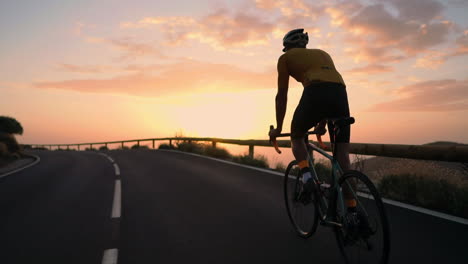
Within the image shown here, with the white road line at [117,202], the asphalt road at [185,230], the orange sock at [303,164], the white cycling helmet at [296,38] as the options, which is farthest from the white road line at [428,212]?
the white road line at [117,202]

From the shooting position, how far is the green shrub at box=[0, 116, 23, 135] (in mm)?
38406

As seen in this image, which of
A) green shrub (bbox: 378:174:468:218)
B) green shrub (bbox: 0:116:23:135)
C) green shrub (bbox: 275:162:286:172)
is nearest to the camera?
Answer: green shrub (bbox: 378:174:468:218)

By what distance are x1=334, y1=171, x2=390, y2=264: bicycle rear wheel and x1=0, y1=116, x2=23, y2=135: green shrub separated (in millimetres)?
41059

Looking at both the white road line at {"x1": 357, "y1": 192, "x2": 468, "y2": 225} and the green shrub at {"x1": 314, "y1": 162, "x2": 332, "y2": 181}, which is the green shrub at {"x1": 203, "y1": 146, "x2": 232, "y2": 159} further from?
the white road line at {"x1": 357, "y1": 192, "x2": 468, "y2": 225}

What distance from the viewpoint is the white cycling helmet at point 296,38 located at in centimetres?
442

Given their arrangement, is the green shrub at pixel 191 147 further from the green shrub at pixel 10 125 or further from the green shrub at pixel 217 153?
the green shrub at pixel 10 125

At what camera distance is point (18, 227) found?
235 inches

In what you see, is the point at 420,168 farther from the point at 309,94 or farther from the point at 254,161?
the point at 254,161

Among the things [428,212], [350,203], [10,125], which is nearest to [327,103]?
[350,203]

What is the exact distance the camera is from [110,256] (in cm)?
442

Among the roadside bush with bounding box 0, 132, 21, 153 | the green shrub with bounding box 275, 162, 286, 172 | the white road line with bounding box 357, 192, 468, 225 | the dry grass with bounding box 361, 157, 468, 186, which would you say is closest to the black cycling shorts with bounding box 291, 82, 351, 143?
the white road line with bounding box 357, 192, 468, 225

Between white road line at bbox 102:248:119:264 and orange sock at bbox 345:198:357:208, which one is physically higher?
orange sock at bbox 345:198:357:208

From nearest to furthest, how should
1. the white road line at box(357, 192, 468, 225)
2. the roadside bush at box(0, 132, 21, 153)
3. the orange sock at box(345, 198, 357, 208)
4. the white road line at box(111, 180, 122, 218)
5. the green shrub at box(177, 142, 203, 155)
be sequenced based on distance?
1. the orange sock at box(345, 198, 357, 208)
2. the white road line at box(357, 192, 468, 225)
3. the white road line at box(111, 180, 122, 218)
4. the green shrub at box(177, 142, 203, 155)
5. the roadside bush at box(0, 132, 21, 153)

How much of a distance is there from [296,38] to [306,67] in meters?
0.44
